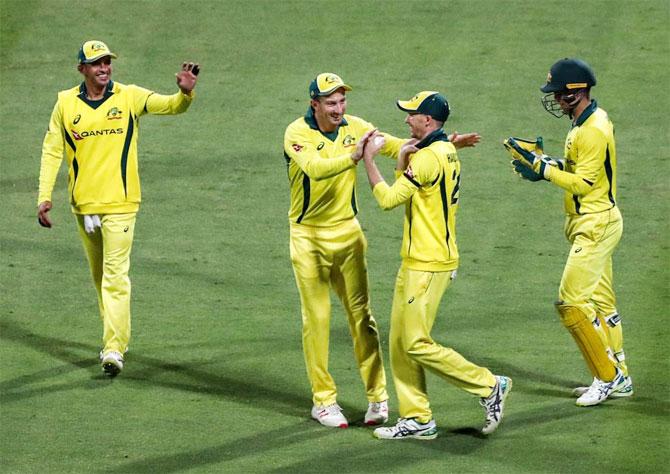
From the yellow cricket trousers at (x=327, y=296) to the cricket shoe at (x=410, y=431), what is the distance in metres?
0.33

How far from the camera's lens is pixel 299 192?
9.98 metres

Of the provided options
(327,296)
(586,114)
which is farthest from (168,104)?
(586,114)

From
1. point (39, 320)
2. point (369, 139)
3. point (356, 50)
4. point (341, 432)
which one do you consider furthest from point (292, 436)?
point (356, 50)

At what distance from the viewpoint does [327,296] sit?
10.0 metres

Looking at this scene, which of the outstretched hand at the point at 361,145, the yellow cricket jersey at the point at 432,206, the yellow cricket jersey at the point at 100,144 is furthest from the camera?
the yellow cricket jersey at the point at 100,144

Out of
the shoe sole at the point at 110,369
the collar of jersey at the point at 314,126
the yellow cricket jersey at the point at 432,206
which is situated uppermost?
the collar of jersey at the point at 314,126

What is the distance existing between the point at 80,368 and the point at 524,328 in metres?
3.27

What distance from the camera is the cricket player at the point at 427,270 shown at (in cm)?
943

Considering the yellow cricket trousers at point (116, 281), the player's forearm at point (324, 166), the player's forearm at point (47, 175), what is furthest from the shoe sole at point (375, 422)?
the player's forearm at point (47, 175)

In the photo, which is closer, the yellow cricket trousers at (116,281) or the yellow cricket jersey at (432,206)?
the yellow cricket jersey at (432,206)

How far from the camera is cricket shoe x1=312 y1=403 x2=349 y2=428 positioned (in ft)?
32.5

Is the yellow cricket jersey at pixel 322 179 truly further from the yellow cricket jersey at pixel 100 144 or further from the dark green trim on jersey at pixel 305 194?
the yellow cricket jersey at pixel 100 144

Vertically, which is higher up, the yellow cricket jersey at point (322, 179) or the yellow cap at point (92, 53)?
the yellow cap at point (92, 53)

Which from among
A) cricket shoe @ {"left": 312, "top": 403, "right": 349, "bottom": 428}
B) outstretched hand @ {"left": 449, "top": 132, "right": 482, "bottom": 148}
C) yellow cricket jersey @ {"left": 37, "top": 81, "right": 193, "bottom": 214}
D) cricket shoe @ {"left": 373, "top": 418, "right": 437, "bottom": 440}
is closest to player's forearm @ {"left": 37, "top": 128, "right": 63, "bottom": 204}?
yellow cricket jersey @ {"left": 37, "top": 81, "right": 193, "bottom": 214}
